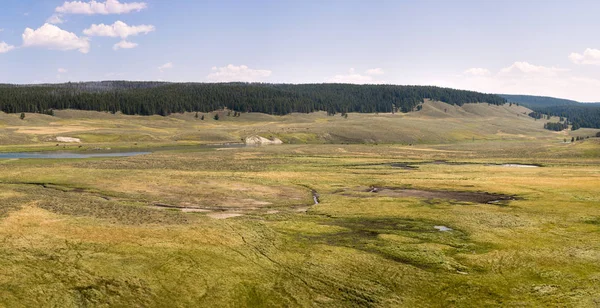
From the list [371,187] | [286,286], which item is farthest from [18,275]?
[371,187]

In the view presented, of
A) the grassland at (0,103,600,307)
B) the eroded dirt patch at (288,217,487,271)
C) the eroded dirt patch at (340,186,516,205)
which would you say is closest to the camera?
the grassland at (0,103,600,307)

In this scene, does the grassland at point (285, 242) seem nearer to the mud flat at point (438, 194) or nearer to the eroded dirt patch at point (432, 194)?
the eroded dirt patch at point (432, 194)

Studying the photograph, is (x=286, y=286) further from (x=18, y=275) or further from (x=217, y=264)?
(x=18, y=275)

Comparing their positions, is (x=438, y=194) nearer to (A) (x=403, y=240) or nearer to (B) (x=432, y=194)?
(B) (x=432, y=194)

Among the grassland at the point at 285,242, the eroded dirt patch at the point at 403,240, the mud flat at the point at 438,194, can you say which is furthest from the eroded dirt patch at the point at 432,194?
the eroded dirt patch at the point at 403,240

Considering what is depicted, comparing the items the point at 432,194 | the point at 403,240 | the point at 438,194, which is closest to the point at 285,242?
the point at 403,240

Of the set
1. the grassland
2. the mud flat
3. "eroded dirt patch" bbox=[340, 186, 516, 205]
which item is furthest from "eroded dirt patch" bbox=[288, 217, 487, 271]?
the mud flat

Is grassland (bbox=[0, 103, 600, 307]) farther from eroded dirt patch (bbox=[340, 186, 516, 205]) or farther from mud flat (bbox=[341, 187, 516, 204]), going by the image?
mud flat (bbox=[341, 187, 516, 204])

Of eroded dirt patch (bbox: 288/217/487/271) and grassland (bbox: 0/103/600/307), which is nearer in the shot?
grassland (bbox: 0/103/600/307)
